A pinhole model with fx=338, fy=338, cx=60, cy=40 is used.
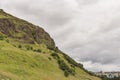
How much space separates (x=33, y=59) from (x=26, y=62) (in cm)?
1007

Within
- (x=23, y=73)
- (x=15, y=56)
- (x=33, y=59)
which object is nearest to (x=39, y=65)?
(x=33, y=59)

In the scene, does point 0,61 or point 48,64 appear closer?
point 0,61

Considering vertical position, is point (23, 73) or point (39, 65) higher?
point (39, 65)

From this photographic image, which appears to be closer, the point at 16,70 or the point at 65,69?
the point at 16,70

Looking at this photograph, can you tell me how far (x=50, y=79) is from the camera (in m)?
102

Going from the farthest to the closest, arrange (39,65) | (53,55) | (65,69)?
(53,55) < (65,69) < (39,65)

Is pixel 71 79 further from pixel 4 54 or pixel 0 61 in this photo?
pixel 0 61

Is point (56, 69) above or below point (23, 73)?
above

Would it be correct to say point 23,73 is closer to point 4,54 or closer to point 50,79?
point 50,79

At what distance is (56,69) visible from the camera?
13525cm

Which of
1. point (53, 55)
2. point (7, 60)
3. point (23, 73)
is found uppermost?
point (53, 55)

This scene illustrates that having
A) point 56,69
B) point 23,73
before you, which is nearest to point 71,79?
point 56,69

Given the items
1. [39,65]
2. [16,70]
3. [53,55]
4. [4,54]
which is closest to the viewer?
[16,70]

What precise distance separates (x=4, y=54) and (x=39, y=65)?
16.6 meters
